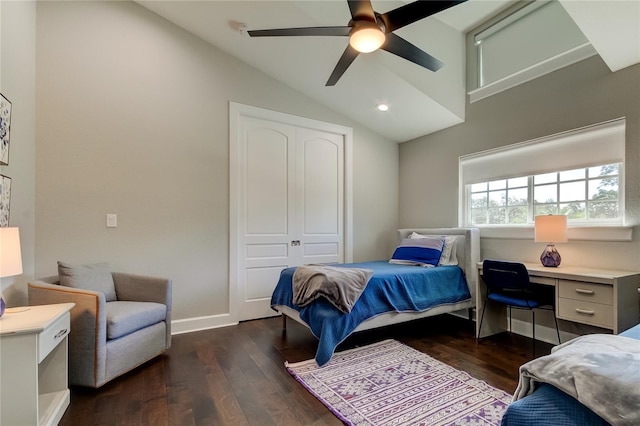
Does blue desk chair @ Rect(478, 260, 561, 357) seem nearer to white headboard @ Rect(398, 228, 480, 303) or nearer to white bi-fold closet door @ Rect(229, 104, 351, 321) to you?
white headboard @ Rect(398, 228, 480, 303)

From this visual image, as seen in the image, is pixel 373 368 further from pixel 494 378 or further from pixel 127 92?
pixel 127 92

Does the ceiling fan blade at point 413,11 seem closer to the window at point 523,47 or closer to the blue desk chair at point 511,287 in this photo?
the window at point 523,47

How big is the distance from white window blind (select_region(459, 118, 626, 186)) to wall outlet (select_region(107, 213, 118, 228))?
390 centimetres

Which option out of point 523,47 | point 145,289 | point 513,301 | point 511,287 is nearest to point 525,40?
point 523,47

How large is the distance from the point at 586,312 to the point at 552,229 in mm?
714

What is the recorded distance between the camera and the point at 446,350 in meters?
2.80

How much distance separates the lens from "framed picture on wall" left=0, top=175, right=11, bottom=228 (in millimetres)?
2102

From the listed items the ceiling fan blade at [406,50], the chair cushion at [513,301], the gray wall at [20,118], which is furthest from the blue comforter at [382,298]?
the gray wall at [20,118]

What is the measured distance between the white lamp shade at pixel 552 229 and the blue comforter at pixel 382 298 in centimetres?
91

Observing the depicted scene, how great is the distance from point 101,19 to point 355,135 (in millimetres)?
3113

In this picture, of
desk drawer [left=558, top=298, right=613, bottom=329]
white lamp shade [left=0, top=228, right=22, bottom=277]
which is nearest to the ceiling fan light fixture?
white lamp shade [left=0, top=228, right=22, bottom=277]

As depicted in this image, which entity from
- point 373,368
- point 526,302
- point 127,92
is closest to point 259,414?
point 373,368

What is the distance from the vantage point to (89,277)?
2523 mm

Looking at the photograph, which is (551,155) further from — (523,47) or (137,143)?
(137,143)
